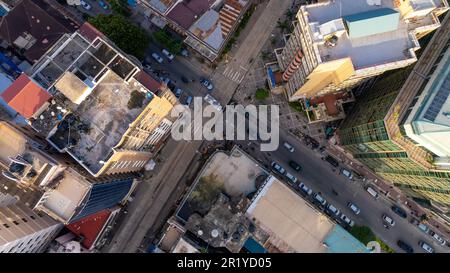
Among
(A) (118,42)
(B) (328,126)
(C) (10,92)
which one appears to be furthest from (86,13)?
(B) (328,126)

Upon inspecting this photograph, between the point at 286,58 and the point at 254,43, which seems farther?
the point at 254,43

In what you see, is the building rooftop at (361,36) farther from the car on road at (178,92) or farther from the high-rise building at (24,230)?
the high-rise building at (24,230)

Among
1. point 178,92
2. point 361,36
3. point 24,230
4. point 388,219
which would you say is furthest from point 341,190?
point 24,230

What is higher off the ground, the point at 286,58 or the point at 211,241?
the point at 286,58

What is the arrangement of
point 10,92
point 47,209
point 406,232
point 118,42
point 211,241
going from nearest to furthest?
1. point 10,92
2. point 47,209
3. point 211,241
4. point 118,42
5. point 406,232

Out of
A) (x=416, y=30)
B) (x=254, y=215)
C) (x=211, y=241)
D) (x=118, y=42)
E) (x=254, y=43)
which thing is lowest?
(x=211, y=241)

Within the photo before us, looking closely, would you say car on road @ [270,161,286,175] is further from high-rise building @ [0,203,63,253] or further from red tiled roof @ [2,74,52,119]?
red tiled roof @ [2,74,52,119]

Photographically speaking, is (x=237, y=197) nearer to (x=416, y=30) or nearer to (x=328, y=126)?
(x=328, y=126)
